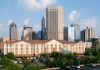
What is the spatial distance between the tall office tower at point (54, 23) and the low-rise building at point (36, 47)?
30448 mm

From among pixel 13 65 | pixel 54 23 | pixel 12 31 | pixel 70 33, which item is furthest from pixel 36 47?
pixel 70 33

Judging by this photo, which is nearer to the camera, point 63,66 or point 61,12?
point 63,66

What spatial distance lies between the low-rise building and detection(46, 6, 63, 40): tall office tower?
99.9 ft

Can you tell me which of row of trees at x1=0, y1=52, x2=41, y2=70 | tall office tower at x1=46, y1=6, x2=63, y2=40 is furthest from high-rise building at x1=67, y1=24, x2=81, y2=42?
row of trees at x1=0, y1=52, x2=41, y2=70

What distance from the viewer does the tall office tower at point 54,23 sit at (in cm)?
7738

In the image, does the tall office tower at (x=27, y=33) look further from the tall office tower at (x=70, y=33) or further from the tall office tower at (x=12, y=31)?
the tall office tower at (x=70, y=33)

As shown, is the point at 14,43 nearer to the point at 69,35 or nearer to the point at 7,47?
the point at 7,47

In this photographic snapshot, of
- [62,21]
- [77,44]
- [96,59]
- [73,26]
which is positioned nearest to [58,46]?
[77,44]

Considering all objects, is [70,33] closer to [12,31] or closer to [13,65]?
[12,31]

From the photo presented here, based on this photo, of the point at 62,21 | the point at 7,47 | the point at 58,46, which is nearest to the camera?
the point at 7,47

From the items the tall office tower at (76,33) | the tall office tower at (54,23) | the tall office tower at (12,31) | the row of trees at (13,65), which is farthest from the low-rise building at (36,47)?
the tall office tower at (76,33)

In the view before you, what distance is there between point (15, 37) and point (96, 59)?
69819mm

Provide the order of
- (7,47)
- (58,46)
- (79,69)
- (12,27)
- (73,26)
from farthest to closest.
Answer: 1. (73,26)
2. (12,27)
3. (58,46)
4. (7,47)
5. (79,69)

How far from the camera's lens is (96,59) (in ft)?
105
